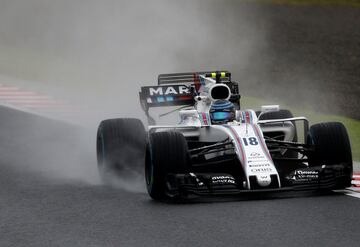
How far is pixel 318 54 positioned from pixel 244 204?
54.3 feet

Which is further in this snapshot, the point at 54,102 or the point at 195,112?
the point at 54,102

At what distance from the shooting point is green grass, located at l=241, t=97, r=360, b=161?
51.1 ft

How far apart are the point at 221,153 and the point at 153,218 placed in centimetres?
231

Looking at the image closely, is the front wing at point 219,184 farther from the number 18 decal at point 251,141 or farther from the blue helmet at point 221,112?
the blue helmet at point 221,112

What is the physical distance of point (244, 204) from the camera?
9.85 m

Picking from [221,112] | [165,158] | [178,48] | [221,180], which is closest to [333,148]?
[221,180]

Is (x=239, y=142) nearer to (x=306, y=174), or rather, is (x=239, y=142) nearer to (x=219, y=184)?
(x=219, y=184)

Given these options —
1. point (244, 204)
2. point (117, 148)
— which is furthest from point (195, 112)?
point (244, 204)

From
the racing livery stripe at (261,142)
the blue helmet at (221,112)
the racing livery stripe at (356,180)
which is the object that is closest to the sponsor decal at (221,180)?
the racing livery stripe at (261,142)

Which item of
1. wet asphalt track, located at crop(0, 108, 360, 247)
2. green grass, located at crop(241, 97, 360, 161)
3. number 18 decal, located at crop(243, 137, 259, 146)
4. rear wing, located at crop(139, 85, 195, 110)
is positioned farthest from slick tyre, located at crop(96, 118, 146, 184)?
green grass, located at crop(241, 97, 360, 161)

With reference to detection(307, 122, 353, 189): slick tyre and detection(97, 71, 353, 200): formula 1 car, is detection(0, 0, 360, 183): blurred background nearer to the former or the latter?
detection(97, 71, 353, 200): formula 1 car

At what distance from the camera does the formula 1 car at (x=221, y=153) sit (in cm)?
998

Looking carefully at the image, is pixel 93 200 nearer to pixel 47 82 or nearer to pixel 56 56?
pixel 47 82

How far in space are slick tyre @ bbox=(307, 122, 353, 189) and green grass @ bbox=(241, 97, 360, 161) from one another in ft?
12.3
